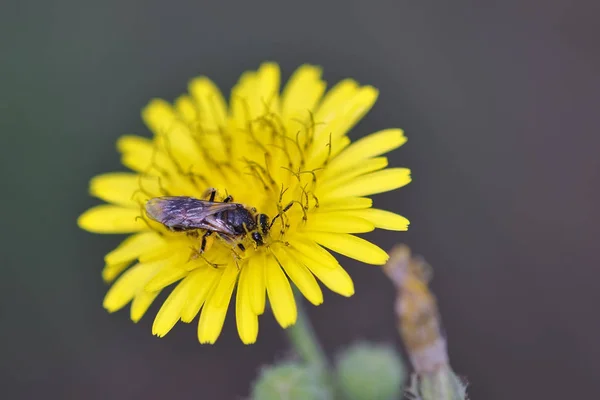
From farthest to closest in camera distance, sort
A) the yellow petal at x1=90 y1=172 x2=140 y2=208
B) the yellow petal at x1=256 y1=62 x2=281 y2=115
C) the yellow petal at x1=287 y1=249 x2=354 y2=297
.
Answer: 1. the yellow petal at x1=256 y1=62 x2=281 y2=115
2. the yellow petal at x1=90 y1=172 x2=140 y2=208
3. the yellow petal at x1=287 y1=249 x2=354 y2=297

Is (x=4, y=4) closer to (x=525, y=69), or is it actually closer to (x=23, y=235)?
(x=23, y=235)

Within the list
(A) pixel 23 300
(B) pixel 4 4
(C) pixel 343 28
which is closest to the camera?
(A) pixel 23 300

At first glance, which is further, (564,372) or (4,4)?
(4,4)

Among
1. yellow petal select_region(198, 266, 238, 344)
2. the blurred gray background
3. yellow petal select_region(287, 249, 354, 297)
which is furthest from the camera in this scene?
the blurred gray background

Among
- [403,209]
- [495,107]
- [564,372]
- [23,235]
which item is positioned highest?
[23,235]

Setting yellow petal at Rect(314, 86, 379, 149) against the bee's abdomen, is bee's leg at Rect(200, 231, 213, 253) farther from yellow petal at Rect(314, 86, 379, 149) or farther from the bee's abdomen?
yellow petal at Rect(314, 86, 379, 149)

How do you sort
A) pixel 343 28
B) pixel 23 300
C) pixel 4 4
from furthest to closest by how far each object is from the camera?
pixel 343 28 → pixel 4 4 → pixel 23 300

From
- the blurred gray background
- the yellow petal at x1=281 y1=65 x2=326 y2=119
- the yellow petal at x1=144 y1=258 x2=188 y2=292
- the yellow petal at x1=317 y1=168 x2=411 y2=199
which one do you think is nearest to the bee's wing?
the yellow petal at x1=144 y1=258 x2=188 y2=292

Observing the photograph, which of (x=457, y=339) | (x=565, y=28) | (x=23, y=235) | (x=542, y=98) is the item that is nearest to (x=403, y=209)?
(x=457, y=339)
